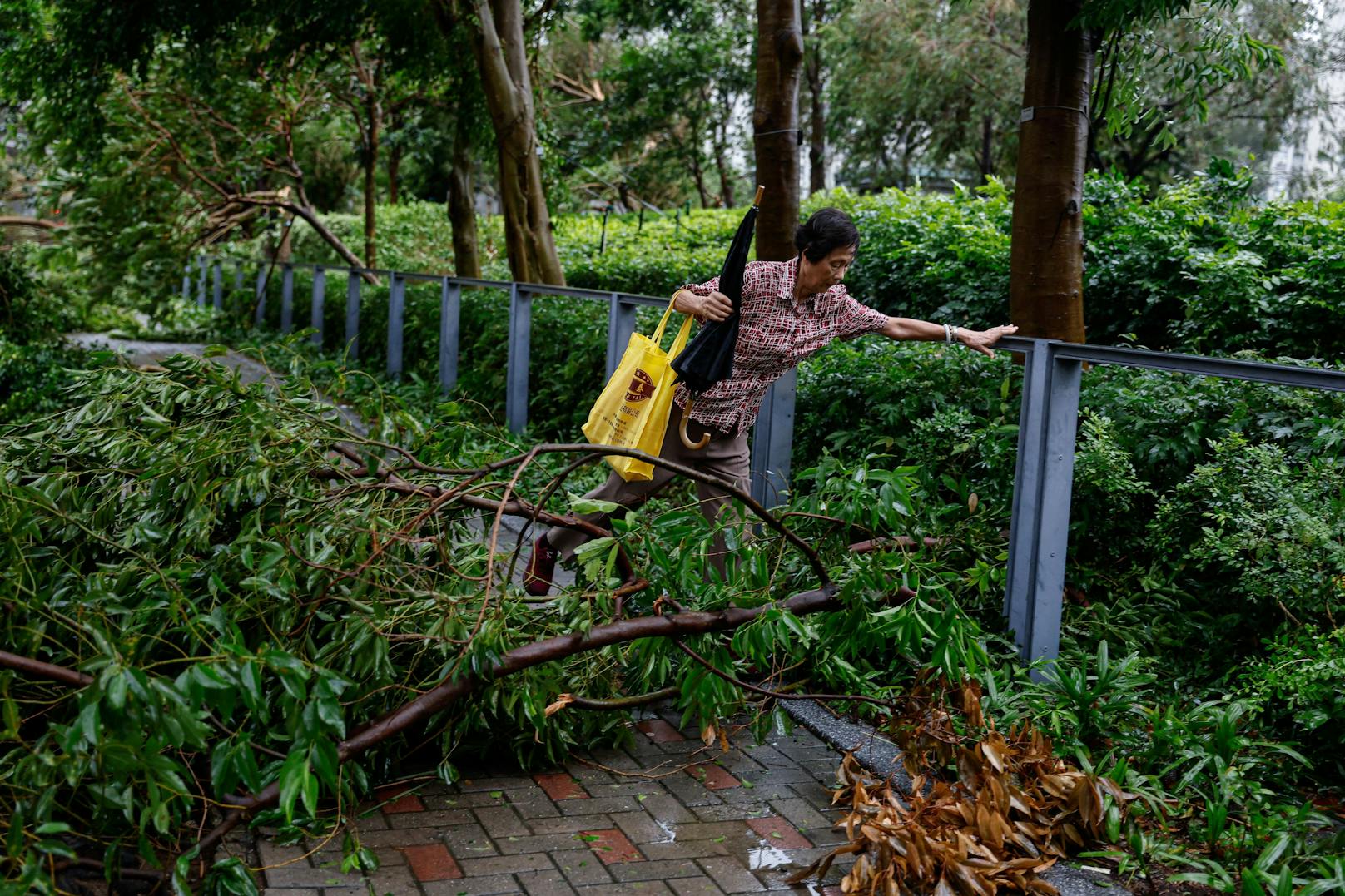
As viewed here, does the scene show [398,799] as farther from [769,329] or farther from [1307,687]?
[1307,687]

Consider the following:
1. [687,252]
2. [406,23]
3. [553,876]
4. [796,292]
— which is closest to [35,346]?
[406,23]

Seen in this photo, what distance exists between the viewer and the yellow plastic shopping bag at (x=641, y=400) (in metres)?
5.22

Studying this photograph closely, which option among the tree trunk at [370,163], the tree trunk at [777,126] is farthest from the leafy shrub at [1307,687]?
the tree trunk at [370,163]

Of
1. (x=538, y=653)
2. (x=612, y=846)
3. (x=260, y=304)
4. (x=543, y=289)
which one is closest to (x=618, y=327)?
(x=543, y=289)

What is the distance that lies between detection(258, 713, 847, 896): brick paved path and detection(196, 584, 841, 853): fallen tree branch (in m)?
0.26

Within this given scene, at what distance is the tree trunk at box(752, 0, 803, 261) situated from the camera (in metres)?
8.32

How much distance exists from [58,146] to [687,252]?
955cm

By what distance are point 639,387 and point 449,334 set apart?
7.27 m

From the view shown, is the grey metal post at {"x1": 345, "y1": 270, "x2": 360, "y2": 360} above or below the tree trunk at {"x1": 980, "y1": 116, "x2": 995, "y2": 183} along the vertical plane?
below

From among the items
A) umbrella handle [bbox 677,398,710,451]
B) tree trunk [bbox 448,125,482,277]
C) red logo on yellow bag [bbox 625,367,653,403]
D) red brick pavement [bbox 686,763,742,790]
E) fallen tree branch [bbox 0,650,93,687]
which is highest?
tree trunk [bbox 448,125,482,277]

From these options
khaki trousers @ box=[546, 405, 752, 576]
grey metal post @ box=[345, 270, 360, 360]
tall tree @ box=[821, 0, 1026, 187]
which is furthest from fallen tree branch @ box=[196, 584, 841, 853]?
tall tree @ box=[821, 0, 1026, 187]

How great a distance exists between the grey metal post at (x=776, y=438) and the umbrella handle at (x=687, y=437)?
1.09 m

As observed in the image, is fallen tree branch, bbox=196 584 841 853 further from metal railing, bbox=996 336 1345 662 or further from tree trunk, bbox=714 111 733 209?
tree trunk, bbox=714 111 733 209

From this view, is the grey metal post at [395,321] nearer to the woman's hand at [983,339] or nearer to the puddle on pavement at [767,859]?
the woman's hand at [983,339]
